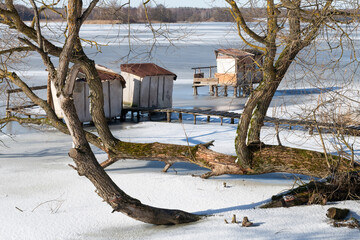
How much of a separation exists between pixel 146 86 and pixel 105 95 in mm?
2146

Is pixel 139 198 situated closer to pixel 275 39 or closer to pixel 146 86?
pixel 275 39

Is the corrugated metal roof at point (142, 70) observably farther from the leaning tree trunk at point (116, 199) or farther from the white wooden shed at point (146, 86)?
the leaning tree trunk at point (116, 199)

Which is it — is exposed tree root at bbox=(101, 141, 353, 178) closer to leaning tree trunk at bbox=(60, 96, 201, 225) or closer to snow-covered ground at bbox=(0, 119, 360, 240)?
snow-covered ground at bbox=(0, 119, 360, 240)

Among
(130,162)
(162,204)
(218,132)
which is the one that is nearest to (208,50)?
(218,132)

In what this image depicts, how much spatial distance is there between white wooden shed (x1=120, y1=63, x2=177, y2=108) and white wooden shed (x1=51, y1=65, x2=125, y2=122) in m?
0.97

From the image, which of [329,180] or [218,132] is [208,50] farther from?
[329,180]

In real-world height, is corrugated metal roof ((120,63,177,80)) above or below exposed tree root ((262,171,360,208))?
above

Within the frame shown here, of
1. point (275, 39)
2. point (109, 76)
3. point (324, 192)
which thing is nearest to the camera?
point (324, 192)

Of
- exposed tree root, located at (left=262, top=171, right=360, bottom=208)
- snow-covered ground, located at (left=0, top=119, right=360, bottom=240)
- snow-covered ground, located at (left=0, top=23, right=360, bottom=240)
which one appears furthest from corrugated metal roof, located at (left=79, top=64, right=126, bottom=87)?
exposed tree root, located at (left=262, top=171, right=360, bottom=208)

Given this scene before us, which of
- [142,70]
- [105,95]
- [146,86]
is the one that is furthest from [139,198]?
[142,70]

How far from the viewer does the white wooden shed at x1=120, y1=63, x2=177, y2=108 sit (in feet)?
57.5

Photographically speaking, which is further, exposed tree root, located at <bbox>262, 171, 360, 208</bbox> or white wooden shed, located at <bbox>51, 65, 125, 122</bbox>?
white wooden shed, located at <bbox>51, 65, 125, 122</bbox>

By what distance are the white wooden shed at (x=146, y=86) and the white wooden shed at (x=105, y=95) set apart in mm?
972

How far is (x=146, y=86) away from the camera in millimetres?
17688
